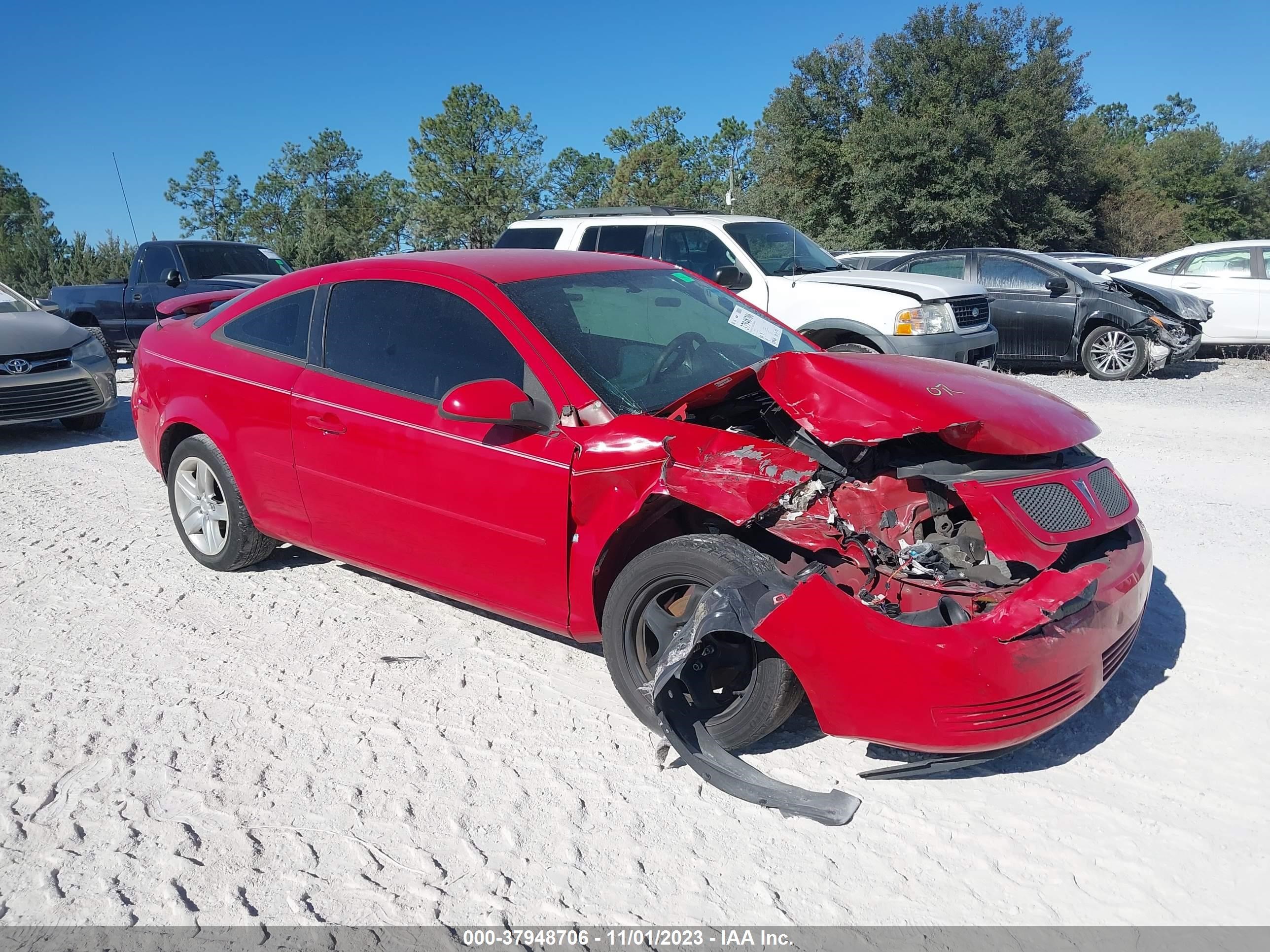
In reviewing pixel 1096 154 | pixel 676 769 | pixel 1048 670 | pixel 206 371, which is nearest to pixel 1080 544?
pixel 1048 670

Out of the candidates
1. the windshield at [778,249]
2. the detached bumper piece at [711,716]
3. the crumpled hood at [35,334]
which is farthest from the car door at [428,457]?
the crumpled hood at [35,334]

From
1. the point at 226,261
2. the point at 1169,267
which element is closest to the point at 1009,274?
the point at 1169,267

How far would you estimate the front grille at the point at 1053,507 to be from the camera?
2924 millimetres

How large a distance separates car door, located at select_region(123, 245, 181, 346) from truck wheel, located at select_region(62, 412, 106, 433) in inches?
140

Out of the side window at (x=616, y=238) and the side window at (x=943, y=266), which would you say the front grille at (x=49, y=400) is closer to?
the side window at (x=616, y=238)

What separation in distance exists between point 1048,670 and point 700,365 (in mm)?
1887

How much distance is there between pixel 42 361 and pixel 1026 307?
36.7 ft

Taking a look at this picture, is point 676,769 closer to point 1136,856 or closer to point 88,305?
point 1136,856

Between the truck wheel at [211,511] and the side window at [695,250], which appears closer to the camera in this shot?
the truck wheel at [211,511]

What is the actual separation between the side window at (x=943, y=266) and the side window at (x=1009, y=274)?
0.40 ft

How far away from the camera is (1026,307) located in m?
11.9

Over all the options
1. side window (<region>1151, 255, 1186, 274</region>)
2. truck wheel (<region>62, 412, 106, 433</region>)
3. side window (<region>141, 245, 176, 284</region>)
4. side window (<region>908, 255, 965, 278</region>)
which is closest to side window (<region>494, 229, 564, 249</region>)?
truck wheel (<region>62, 412, 106, 433</region>)

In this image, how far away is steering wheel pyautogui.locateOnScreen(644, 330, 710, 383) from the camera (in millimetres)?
3787

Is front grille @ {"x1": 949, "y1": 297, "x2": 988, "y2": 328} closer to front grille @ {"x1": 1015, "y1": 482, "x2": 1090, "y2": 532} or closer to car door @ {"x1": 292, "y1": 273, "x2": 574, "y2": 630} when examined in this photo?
front grille @ {"x1": 1015, "y1": 482, "x2": 1090, "y2": 532}
